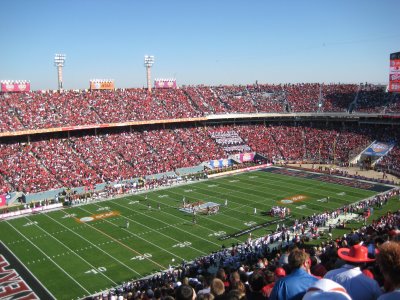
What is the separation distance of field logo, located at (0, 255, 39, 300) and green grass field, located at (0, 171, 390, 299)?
884mm

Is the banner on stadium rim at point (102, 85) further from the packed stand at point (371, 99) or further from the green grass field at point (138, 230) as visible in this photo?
the packed stand at point (371, 99)

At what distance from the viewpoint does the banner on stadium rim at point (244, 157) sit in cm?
5344

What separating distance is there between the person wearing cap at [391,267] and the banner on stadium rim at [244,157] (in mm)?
50030

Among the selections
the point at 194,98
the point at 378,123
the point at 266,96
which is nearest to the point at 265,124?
the point at 266,96

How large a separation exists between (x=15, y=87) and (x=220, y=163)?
27126mm

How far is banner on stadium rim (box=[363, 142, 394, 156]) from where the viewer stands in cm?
4972

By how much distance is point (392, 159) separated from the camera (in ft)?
157

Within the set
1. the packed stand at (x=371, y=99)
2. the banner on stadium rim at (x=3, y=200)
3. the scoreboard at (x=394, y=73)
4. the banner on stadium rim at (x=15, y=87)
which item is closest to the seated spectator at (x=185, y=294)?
the banner on stadium rim at (x=3, y=200)

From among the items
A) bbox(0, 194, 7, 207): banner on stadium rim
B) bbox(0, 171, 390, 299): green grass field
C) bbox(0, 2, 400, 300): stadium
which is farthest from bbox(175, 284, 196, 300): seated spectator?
bbox(0, 194, 7, 207): banner on stadium rim

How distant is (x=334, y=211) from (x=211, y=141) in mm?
27200

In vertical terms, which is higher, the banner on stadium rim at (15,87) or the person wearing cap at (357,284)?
the banner on stadium rim at (15,87)

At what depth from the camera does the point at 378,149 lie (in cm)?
5050

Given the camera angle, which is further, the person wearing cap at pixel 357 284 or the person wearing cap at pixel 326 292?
the person wearing cap at pixel 357 284

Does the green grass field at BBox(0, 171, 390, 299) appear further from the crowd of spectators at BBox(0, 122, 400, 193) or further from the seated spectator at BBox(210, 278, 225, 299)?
the seated spectator at BBox(210, 278, 225, 299)
